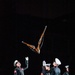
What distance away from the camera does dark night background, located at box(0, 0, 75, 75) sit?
373cm

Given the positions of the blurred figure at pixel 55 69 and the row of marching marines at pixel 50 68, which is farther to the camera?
the blurred figure at pixel 55 69

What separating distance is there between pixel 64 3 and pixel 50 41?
532 millimetres

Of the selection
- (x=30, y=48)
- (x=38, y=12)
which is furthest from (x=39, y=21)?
(x=30, y=48)

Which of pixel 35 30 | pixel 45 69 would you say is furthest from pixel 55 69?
pixel 35 30

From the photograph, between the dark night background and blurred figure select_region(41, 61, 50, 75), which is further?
blurred figure select_region(41, 61, 50, 75)

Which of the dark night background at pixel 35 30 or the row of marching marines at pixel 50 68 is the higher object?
the dark night background at pixel 35 30

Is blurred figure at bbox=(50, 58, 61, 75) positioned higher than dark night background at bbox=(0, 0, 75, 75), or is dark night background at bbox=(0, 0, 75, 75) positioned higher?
dark night background at bbox=(0, 0, 75, 75)

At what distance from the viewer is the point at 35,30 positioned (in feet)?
12.9

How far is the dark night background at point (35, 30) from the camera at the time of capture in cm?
373

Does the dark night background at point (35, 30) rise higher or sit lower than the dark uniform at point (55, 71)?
higher

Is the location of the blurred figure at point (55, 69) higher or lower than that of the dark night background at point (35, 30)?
lower

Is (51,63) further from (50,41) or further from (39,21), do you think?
(39,21)

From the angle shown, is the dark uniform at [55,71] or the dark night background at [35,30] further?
the dark uniform at [55,71]

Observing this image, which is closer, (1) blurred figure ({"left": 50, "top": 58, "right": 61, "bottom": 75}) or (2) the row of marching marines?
(2) the row of marching marines
